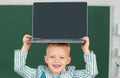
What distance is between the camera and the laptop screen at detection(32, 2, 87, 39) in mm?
1923

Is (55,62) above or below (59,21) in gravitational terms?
below

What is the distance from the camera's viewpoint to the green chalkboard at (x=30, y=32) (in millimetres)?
2730

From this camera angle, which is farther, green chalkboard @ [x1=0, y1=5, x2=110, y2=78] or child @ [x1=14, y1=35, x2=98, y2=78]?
green chalkboard @ [x1=0, y1=5, x2=110, y2=78]

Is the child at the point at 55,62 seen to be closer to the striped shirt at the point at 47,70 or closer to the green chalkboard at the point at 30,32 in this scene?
the striped shirt at the point at 47,70

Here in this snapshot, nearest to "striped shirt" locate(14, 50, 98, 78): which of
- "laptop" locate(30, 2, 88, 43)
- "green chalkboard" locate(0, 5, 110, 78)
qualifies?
"laptop" locate(30, 2, 88, 43)

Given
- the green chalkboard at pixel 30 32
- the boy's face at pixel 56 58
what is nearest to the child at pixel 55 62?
A: the boy's face at pixel 56 58

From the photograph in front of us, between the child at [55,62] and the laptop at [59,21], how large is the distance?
55mm

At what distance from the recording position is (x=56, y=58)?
190cm

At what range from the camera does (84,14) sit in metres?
1.92

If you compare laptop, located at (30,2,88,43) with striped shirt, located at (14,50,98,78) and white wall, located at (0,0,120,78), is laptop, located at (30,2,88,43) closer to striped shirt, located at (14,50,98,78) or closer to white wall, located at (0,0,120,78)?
striped shirt, located at (14,50,98,78)

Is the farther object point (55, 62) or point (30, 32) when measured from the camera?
point (30, 32)

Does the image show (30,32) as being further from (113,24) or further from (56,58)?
(56,58)

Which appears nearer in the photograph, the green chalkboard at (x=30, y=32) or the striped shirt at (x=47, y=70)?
the striped shirt at (x=47, y=70)

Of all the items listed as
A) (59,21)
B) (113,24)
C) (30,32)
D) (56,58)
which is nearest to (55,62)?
(56,58)
